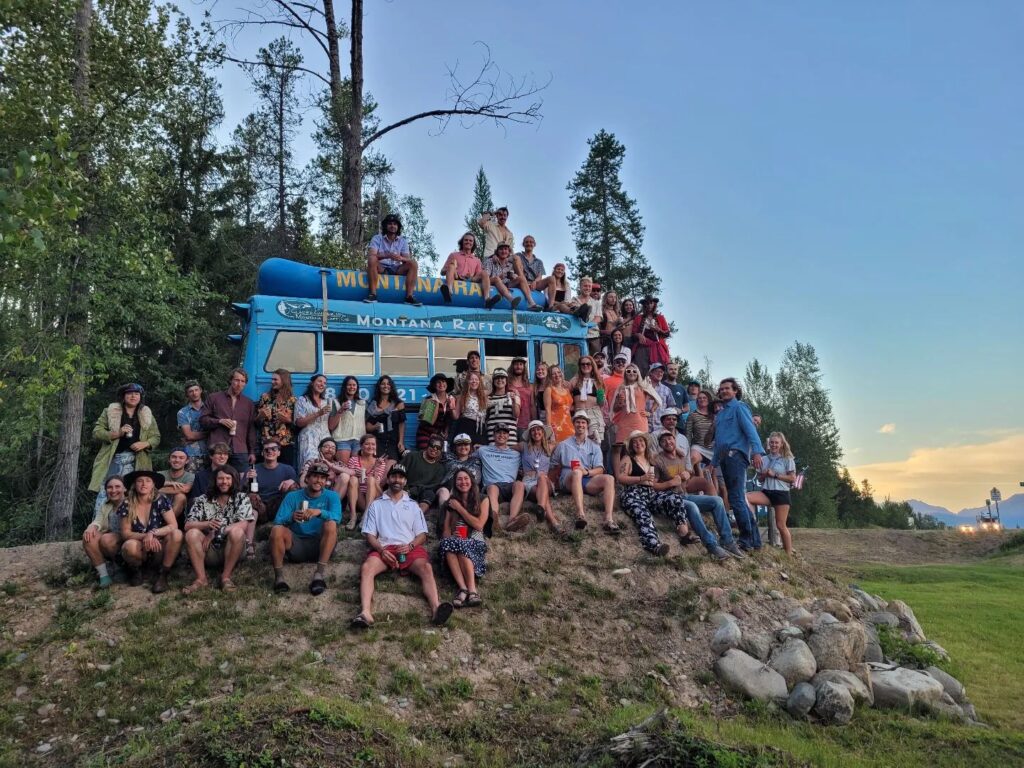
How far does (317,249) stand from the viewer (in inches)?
656

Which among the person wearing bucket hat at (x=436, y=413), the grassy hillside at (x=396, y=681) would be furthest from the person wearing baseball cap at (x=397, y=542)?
the person wearing bucket hat at (x=436, y=413)

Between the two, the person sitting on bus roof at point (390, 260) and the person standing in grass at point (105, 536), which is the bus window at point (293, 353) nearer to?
the person sitting on bus roof at point (390, 260)

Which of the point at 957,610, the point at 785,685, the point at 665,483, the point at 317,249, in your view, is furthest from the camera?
the point at 317,249

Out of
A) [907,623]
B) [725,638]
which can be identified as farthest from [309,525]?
[907,623]

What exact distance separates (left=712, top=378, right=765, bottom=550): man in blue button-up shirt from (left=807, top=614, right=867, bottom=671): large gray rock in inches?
92.2

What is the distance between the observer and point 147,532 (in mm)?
7918

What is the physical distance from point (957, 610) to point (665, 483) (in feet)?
27.3

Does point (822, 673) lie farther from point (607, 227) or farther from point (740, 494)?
point (607, 227)

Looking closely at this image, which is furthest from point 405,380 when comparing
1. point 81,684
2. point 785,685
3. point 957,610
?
point 957,610

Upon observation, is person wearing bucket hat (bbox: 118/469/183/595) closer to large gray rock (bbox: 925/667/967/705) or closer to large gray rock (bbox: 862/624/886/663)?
large gray rock (bbox: 862/624/886/663)

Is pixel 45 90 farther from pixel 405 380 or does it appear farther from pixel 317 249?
pixel 405 380

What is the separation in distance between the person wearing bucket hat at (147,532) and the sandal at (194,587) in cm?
25

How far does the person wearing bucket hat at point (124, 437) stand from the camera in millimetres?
8836

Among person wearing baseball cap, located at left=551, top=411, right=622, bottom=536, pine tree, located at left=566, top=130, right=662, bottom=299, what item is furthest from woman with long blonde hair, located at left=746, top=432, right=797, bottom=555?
pine tree, located at left=566, top=130, right=662, bottom=299
